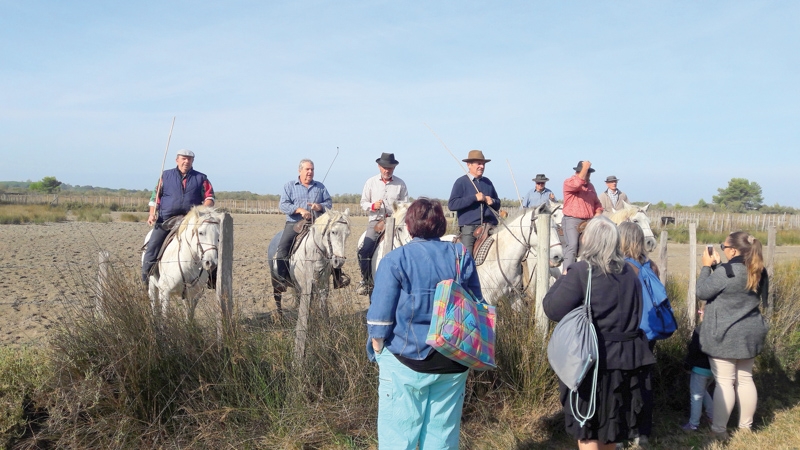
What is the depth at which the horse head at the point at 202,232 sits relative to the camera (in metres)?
6.14

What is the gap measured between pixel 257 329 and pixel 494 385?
1951 millimetres

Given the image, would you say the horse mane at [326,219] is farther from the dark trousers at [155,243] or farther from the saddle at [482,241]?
the dark trousers at [155,243]

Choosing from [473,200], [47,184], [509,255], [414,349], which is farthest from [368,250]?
[47,184]

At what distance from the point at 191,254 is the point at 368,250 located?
247 cm

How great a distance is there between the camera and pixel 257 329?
171 inches

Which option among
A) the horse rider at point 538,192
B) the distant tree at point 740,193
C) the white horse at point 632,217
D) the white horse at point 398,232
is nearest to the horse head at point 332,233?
the white horse at point 398,232

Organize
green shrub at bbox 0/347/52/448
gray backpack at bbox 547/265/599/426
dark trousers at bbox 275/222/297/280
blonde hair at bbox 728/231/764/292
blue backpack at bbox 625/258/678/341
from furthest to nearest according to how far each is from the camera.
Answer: dark trousers at bbox 275/222/297/280 → blonde hair at bbox 728/231/764/292 → blue backpack at bbox 625/258/678/341 → green shrub at bbox 0/347/52/448 → gray backpack at bbox 547/265/599/426

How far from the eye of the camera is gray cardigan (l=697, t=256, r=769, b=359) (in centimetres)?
446

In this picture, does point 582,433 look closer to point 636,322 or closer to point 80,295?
point 636,322

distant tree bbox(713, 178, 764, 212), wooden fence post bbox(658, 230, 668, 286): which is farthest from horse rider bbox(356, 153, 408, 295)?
distant tree bbox(713, 178, 764, 212)

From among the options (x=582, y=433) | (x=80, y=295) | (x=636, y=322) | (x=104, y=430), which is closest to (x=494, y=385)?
(x=582, y=433)

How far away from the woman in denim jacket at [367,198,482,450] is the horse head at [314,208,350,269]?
12.2 ft

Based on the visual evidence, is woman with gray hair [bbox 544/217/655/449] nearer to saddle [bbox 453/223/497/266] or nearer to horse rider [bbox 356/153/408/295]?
saddle [bbox 453/223/497/266]

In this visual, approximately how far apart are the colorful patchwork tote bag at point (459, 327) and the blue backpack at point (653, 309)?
5.17 ft
